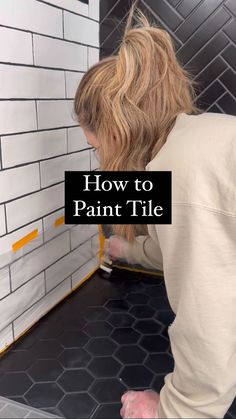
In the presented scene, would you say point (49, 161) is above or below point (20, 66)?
below

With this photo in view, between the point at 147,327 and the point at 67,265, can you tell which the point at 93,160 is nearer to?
the point at 67,265

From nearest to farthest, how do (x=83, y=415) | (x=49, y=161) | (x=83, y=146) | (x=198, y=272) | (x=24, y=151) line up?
(x=198, y=272)
(x=83, y=415)
(x=24, y=151)
(x=49, y=161)
(x=83, y=146)

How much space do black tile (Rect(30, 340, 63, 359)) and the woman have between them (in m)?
0.28

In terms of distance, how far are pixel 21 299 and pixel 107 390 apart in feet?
0.97

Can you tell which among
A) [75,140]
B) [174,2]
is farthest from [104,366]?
[174,2]

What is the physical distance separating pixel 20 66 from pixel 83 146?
1.14 ft

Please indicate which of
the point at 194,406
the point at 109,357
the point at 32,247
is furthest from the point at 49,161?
the point at 194,406

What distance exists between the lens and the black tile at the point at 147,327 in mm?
1021

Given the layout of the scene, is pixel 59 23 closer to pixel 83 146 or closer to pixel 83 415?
pixel 83 146

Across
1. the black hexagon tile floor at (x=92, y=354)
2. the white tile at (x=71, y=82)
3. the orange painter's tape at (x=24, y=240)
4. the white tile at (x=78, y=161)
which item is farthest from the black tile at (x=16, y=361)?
the white tile at (x=71, y=82)

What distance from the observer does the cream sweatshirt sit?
546 millimetres

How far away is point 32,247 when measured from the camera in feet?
3.24

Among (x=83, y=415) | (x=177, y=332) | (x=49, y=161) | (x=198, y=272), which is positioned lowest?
(x=83, y=415)

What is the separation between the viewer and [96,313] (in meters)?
1.09
